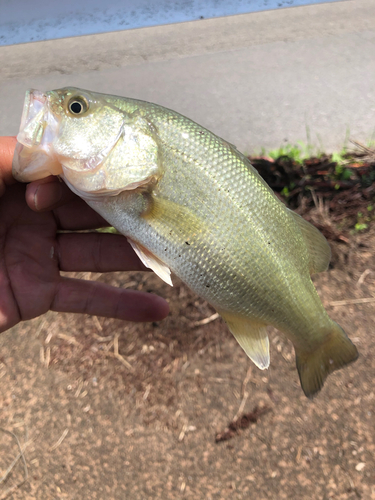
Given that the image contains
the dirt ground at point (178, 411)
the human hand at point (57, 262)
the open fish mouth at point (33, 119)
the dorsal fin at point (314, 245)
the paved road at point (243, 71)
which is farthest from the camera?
the paved road at point (243, 71)

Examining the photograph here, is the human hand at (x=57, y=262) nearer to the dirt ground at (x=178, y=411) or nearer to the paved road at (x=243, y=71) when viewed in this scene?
the dirt ground at (x=178, y=411)

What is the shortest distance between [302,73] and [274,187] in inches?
43.6

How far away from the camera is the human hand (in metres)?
1.28

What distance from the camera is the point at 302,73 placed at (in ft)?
8.48

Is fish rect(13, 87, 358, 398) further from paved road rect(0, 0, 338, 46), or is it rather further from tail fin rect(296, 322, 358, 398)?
paved road rect(0, 0, 338, 46)

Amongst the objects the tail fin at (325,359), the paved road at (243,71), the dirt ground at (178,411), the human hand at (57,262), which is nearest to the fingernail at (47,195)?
the human hand at (57,262)

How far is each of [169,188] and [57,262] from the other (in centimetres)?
68

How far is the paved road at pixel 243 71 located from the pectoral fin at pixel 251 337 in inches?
63.6

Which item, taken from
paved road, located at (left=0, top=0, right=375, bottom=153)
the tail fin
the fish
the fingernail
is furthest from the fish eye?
paved road, located at (left=0, top=0, right=375, bottom=153)

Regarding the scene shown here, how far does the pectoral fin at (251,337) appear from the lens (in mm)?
1092

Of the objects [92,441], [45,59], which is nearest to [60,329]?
[92,441]

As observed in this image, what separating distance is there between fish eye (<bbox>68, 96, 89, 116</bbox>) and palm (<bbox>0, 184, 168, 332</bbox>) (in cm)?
41

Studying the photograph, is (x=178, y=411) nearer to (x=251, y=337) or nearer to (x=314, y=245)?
(x=251, y=337)

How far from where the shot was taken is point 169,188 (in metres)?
0.94
